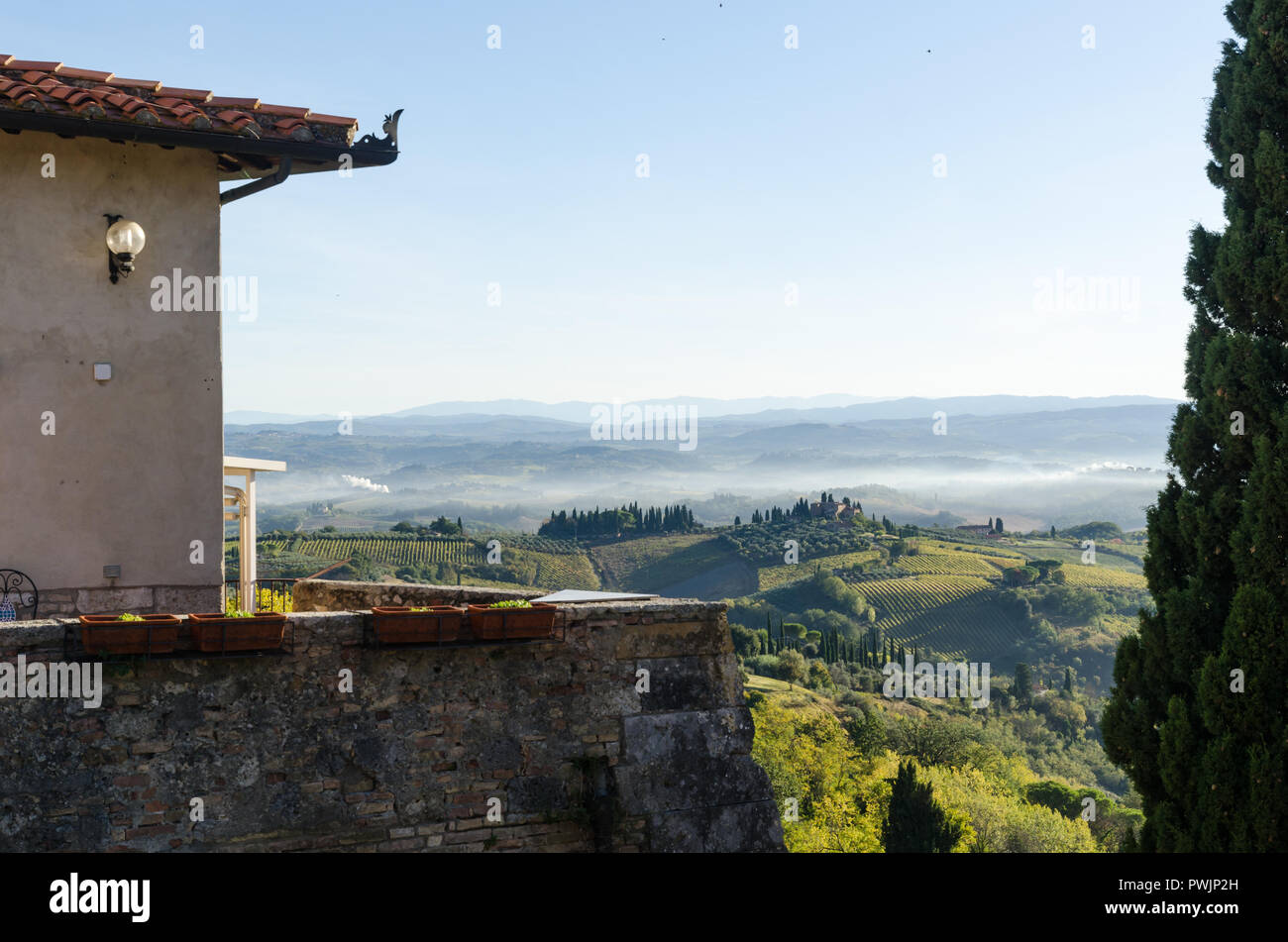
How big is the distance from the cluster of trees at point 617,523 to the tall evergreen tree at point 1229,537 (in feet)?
468

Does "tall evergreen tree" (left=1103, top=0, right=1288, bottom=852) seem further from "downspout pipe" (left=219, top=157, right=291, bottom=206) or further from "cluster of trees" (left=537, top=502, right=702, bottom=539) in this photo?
"cluster of trees" (left=537, top=502, right=702, bottom=539)

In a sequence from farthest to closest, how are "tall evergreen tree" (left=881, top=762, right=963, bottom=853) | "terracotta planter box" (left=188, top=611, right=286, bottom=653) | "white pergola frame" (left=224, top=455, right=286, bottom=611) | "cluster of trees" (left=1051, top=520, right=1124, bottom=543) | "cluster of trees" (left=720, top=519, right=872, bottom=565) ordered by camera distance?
"cluster of trees" (left=1051, top=520, right=1124, bottom=543) → "cluster of trees" (left=720, top=519, right=872, bottom=565) → "tall evergreen tree" (left=881, top=762, right=963, bottom=853) → "white pergola frame" (left=224, top=455, right=286, bottom=611) → "terracotta planter box" (left=188, top=611, right=286, bottom=653)

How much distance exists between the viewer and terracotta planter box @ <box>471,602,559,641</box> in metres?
6.24

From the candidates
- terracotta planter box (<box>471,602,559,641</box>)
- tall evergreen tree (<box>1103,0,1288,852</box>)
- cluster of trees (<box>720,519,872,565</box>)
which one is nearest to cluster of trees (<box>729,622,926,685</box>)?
cluster of trees (<box>720,519,872,565</box>)

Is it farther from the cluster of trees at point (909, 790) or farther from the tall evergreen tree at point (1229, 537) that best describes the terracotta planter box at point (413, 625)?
the cluster of trees at point (909, 790)

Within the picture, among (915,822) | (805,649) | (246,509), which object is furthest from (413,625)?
(805,649)

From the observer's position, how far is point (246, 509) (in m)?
11.1

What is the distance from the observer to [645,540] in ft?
511

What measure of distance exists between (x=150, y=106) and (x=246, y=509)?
177 inches

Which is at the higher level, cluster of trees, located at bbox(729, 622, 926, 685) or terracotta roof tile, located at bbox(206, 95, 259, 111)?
terracotta roof tile, located at bbox(206, 95, 259, 111)

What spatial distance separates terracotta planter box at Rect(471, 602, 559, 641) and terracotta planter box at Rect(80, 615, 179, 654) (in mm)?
1642

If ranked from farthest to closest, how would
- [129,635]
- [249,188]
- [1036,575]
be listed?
[1036,575] < [249,188] < [129,635]

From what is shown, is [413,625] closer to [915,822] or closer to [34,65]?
[34,65]
